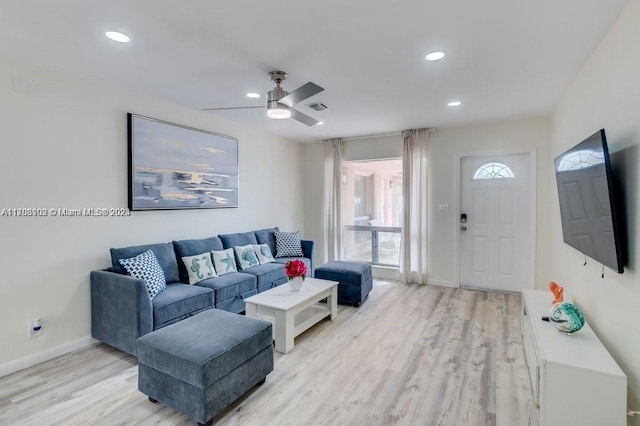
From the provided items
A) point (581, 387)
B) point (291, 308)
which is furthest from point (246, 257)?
point (581, 387)

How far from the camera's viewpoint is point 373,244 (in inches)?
232

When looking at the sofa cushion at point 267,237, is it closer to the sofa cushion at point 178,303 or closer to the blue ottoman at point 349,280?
the blue ottoman at point 349,280

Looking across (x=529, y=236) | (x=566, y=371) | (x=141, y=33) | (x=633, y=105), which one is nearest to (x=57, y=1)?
(x=141, y=33)

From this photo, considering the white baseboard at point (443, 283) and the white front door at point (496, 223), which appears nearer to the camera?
the white front door at point (496, 223)

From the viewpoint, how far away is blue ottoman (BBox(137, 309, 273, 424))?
1927 mm

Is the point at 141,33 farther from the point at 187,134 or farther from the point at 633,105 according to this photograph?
the point at 633,105

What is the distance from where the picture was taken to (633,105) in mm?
1793

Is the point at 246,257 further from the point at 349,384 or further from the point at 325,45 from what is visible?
the point at 325,45

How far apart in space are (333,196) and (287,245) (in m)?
1.42

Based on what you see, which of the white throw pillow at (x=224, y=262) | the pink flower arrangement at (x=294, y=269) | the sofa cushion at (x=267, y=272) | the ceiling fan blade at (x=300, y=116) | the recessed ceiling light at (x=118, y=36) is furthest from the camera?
the sofa cushion at (x=267, y=272)

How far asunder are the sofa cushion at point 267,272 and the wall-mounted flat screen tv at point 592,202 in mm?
3130

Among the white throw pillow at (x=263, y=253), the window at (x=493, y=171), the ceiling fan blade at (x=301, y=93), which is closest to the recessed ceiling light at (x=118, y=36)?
the ceiling fan blade at (x=301, y=93)

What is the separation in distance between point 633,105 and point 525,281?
3.40 metres

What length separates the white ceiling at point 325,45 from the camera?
1933mm
